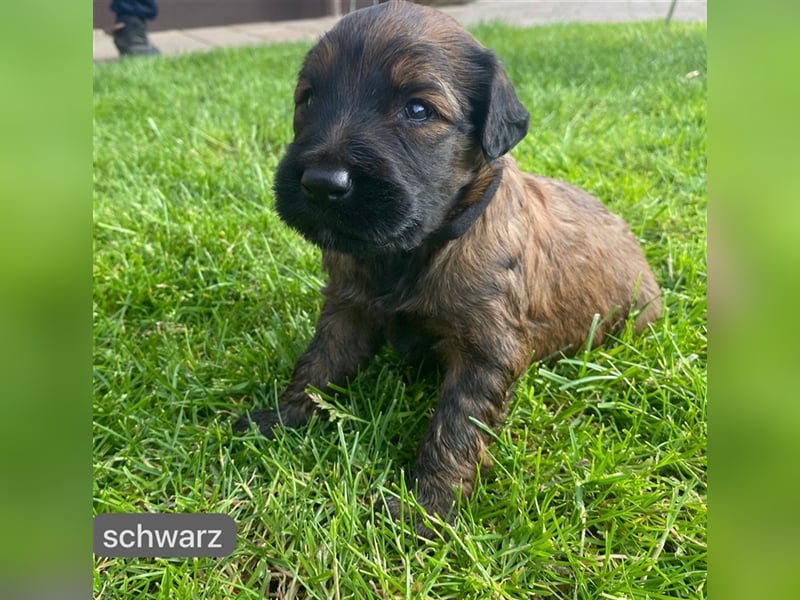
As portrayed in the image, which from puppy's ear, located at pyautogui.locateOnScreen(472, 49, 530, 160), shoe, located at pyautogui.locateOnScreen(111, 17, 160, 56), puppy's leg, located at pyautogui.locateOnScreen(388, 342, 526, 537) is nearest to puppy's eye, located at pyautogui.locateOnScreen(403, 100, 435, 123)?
puppy's ear, located at pyautogui.locateOnScreen(472, 49, 530, 160)

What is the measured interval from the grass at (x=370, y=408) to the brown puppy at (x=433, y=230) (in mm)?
101

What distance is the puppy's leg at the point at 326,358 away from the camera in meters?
1.72

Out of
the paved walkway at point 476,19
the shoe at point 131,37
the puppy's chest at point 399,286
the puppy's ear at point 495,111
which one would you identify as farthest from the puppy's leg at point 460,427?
the shoe at point 131,37

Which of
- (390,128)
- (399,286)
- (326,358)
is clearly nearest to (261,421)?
(326,358)

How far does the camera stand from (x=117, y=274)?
2.26m

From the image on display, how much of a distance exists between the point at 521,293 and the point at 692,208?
1251 mm

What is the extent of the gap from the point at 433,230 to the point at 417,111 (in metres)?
0.24

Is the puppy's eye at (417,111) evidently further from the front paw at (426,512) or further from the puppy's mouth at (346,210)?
the front paw at (426,512)

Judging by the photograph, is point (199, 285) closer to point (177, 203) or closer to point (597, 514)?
point (177, 203)

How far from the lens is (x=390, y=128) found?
1383mm

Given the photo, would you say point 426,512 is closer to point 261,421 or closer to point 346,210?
point 261,421

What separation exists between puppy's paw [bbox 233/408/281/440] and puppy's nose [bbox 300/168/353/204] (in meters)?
0.59

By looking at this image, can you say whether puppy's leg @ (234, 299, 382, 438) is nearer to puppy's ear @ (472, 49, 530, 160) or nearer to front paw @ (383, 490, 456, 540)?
front paw @ (383, 490, 456, 540)

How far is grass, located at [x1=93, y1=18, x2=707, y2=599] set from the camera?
132 cm
